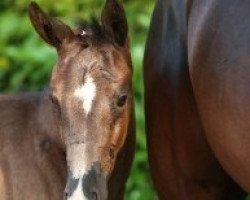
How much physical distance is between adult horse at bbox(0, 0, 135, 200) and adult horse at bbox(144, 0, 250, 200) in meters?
0.18

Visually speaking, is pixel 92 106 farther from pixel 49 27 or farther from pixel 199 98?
pixel 49 27

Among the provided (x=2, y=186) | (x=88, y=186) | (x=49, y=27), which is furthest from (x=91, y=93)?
(x=2, y=186)

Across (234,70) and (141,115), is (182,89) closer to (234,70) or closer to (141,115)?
(234,70)

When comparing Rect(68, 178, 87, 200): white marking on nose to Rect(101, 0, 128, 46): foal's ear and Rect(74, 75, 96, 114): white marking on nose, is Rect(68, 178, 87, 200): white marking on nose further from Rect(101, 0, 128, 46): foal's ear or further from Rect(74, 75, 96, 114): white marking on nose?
Rect(101, 0, 128, 46): foal's ear

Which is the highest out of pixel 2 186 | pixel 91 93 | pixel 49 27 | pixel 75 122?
pixel 49 27

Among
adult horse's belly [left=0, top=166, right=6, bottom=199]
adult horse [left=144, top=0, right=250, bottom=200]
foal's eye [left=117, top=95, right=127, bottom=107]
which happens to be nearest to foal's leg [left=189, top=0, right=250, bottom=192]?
adult horse [left=144, top=0, right=250, bottom=200]

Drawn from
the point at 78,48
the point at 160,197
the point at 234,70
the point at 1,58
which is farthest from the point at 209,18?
the point at 1,58

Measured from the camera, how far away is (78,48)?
161 inches

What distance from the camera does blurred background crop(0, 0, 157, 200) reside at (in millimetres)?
6054

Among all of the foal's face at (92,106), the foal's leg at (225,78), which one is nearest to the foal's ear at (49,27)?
the foal's face at (92,106)

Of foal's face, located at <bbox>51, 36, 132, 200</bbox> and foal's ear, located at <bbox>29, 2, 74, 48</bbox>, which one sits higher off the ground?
foal's ear, located at <bbox>29, 2, 74, 48</bbox>

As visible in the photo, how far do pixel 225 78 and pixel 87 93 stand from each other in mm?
558

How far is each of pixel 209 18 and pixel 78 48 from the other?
585 mm

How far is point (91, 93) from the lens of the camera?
3.85 m
